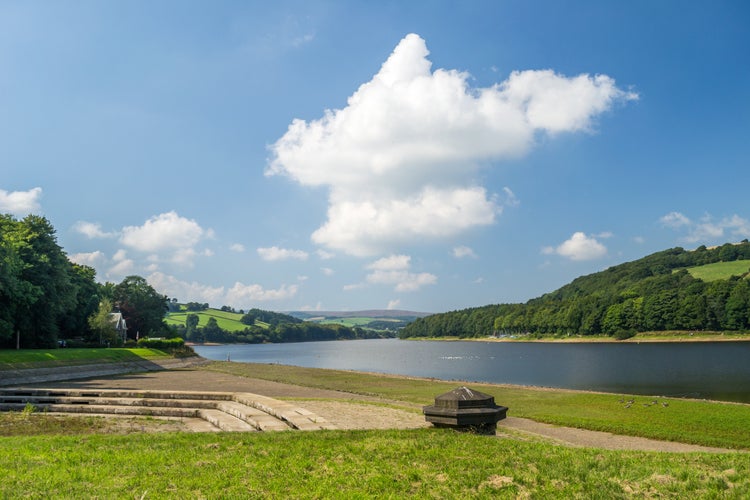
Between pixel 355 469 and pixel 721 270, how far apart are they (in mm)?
202067

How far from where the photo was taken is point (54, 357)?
45000 mm

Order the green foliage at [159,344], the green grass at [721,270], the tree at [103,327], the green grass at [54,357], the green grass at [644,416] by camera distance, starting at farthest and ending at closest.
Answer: the green grass at [721,270] → the green foliage at [159,344] → the tree at [103,327] → the green grass at [54,357] → the green grass at [644,416]

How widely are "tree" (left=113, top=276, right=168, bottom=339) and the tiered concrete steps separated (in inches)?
3459

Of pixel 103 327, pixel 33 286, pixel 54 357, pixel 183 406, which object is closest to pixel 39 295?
pixel 33 286

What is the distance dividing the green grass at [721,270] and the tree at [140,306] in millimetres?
163141

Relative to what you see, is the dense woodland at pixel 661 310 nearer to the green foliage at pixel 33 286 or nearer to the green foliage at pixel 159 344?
the green foliage at pixel 159 344

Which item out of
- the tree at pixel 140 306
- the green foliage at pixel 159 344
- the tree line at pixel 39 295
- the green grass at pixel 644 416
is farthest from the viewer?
the tree at pixel 140 306

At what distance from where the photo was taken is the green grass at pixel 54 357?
40.1 metres

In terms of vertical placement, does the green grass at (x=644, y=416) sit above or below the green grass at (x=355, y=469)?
below

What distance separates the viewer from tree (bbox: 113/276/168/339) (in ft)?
342

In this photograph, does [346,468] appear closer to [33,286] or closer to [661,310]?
[33,286]

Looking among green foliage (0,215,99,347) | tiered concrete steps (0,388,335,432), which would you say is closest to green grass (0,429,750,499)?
tiered concrete steps (0,388,335,432)

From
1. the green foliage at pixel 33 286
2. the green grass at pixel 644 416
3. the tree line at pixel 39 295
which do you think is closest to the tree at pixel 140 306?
the tree line at pixel 39 295

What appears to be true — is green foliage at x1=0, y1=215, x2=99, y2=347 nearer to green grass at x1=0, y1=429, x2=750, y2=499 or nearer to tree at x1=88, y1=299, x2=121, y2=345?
tree at x1=88, y1=299, x2=121, y2=345
